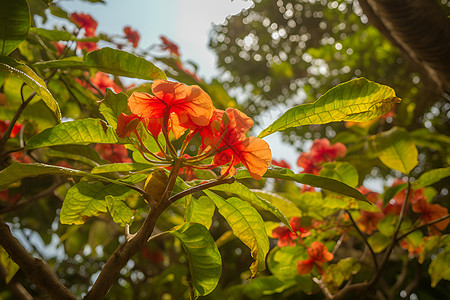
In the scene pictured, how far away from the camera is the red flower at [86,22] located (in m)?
1.57

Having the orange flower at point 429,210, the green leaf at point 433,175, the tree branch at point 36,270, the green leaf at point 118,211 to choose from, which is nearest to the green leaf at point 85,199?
the green leaf at point 118,211

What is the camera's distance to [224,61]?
352 centimetres

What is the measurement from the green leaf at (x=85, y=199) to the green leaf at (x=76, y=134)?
0.26 ft

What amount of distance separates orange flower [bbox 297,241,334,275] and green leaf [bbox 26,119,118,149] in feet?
2.23

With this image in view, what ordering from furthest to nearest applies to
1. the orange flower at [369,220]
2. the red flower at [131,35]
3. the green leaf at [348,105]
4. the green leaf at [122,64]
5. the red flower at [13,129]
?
1. the red flower at [131,35]
2. the orange flower at [369,220]
3. the red flower at [13,129]
4. the green leaf at [122,64]
5. the green leaf at [348,105]

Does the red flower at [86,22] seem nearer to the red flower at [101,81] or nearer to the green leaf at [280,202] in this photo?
the red flower at [101,81]

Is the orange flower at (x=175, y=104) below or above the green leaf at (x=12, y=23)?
below

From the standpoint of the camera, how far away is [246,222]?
624 mm

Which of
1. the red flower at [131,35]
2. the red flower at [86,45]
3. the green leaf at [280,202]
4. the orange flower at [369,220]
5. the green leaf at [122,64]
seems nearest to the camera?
the green leaf at [122,64]

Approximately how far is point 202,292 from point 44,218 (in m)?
1.21

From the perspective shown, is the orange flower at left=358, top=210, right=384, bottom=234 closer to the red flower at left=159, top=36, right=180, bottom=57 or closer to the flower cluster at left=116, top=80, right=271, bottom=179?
the flower cluster at left=116, top=80, right=271, bottom=179

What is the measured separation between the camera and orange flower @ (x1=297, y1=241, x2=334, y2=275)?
100 cm

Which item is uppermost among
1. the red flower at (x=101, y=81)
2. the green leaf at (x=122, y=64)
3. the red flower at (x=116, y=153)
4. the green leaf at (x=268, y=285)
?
the green leaf at (x=122, y=64)

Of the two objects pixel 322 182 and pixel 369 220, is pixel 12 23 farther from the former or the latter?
pixel 369 220
